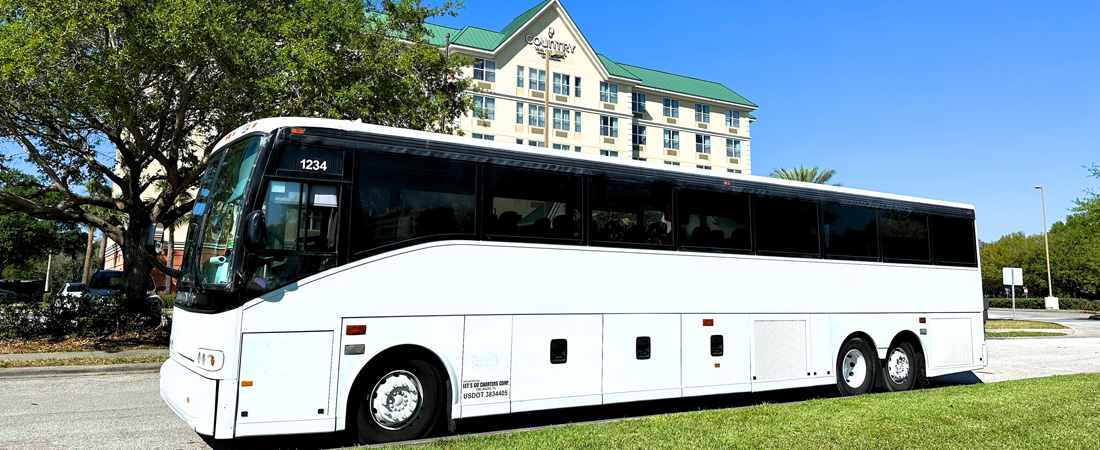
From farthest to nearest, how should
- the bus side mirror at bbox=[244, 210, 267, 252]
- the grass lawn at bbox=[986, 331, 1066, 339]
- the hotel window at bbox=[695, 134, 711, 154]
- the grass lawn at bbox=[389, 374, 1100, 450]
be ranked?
the hotel window at bbox=[695, 134, 711, 154] < the grass lawn at bbox=[986, 331, 1066, 339] < the grass lawn at bbox=[389, 374, 1100, 450] < the bus side mirror at bbox=[244, 210, 267, 252]

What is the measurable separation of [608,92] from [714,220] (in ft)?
170

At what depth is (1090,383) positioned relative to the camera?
11117 millimetres

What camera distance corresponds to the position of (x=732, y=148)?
68375mm

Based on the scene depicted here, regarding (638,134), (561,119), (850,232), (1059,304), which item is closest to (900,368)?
(850,232)

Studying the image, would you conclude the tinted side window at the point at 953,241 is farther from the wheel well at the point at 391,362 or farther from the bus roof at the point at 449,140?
the wheel well at the point at 391,362

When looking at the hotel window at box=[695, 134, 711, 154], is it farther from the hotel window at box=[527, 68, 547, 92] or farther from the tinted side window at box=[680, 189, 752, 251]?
the tinted side window at box=[680, 189, 752, 251]

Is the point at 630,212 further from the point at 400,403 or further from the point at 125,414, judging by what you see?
the point at 125,414

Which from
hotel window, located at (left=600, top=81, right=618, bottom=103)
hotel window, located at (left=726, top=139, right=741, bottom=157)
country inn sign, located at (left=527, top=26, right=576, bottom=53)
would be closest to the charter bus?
country inn sign, located at (left=527, top=26, right=576, bottom=53)

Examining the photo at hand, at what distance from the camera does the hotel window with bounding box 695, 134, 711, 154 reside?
2616 inches

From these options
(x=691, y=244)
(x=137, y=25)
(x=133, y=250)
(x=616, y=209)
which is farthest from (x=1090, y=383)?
(x=133, y=250)

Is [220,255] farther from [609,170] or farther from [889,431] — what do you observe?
[889,431]

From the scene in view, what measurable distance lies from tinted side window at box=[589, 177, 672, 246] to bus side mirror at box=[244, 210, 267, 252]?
395 centimetres

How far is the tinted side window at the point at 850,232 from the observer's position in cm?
1110

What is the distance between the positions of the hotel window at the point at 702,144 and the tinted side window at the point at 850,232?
55.8 meters
